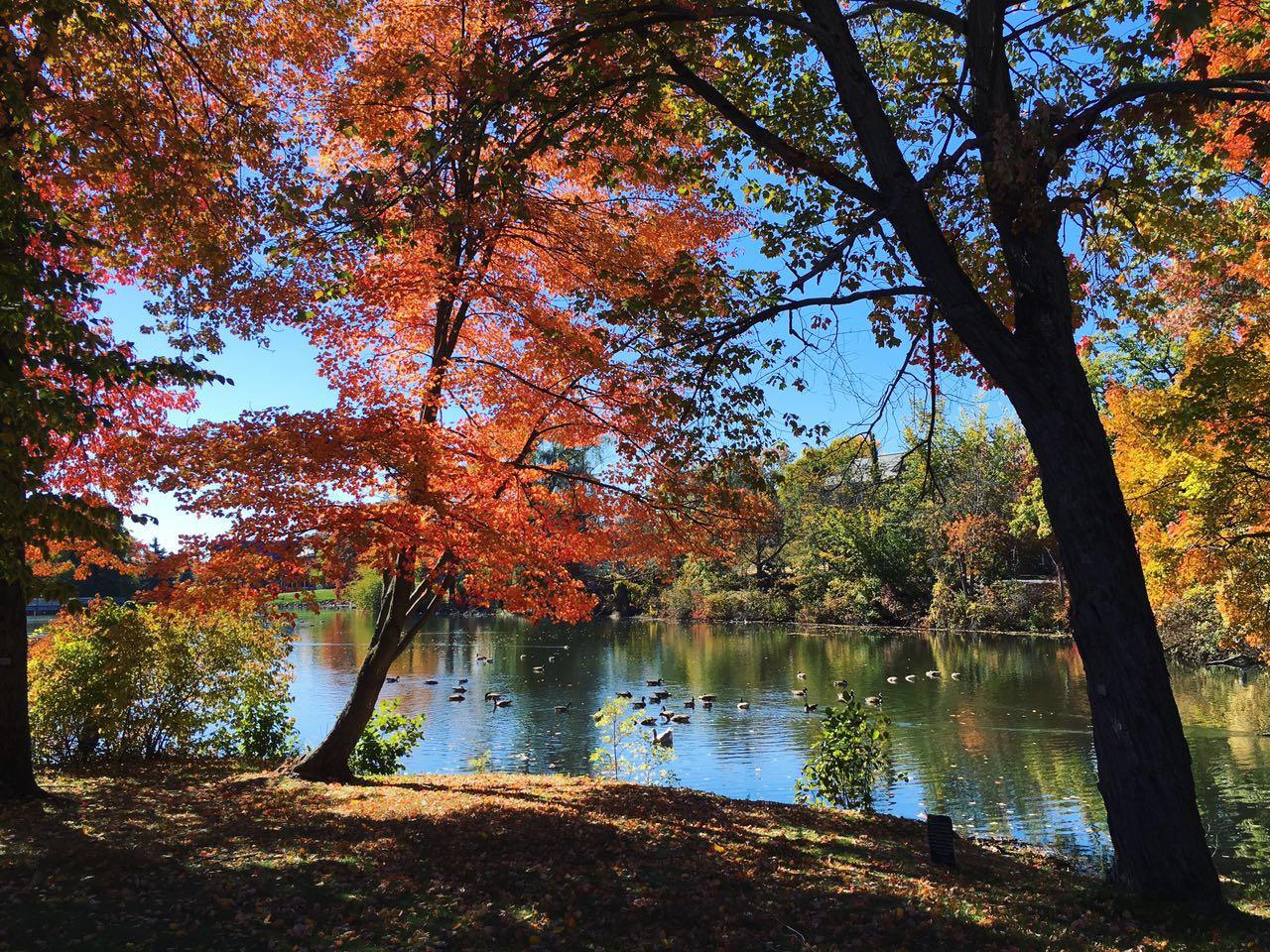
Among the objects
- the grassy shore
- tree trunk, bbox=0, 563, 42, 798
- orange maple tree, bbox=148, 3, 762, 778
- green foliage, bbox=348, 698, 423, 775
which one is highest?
orange maple tree, bbox=148, 3, 762, 778

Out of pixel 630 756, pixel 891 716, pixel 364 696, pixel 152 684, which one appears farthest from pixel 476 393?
pixel 891 716

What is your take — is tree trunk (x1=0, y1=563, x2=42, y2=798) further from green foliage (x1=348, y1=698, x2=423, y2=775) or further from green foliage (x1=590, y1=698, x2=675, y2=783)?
green foliage (x1=590, y1=698, x2=675, y2=783)

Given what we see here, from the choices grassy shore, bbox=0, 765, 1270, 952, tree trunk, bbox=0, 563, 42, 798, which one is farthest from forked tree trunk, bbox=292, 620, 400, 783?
tree trunk, bbox=0, 563, 42, 798

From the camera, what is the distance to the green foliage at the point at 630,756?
571 inches

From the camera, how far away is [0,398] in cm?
453

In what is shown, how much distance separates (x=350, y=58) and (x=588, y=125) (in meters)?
5.01

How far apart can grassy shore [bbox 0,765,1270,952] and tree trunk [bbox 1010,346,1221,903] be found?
35 centimetres

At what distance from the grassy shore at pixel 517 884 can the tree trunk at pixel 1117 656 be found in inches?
13.9

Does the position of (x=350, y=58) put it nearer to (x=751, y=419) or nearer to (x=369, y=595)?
(x=751, y=419)

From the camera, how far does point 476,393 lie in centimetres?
1064

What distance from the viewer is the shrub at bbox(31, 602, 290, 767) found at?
11.4 m

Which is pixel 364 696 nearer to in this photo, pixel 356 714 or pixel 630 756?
pixel 356 714

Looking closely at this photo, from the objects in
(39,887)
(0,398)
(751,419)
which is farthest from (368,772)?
(0,398)

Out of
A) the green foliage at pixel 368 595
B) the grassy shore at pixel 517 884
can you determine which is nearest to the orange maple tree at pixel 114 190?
the grassy shore at pixel 517 884
